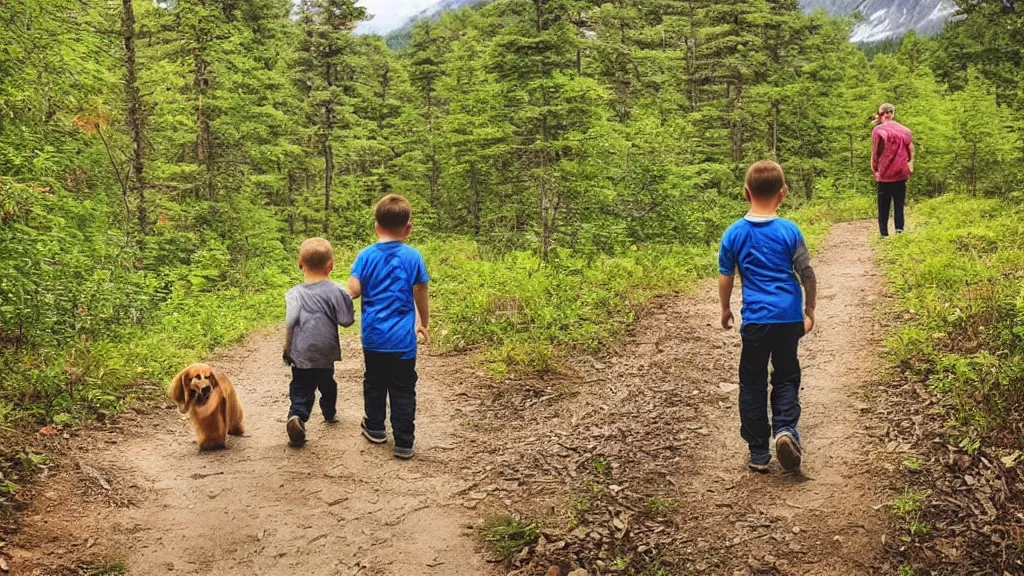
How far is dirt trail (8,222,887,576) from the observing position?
3.62 m

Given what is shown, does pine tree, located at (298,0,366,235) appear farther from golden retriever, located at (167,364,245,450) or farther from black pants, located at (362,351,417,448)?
black pants, located at (362,351,417,448)

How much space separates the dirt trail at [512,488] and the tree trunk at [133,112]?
26.1ft

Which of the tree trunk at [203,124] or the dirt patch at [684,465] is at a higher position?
the tree trunk at [203,124]

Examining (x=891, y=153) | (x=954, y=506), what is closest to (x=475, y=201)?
(x=891, y=153)

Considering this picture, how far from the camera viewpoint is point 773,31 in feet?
88.9

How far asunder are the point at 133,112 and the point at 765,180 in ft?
40.0

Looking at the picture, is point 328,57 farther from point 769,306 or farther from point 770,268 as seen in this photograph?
point 769,306

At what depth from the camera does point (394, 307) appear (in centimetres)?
494

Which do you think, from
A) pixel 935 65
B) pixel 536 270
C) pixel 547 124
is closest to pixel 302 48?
pixel 547 124

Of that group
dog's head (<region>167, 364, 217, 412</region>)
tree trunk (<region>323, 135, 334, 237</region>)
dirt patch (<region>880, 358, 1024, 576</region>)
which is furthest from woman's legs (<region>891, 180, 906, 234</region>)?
tree trunk (<region>323, 135, 334, 237</region>)

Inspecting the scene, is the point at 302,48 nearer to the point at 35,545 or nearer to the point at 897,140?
the point at 897,140

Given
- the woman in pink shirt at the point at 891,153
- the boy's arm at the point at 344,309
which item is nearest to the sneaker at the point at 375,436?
the boy's arm at the point at 344,309

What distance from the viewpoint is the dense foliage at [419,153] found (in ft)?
22.8

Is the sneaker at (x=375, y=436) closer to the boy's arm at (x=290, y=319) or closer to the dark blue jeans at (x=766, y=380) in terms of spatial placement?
the boy's arm at (x=290, y=319)
